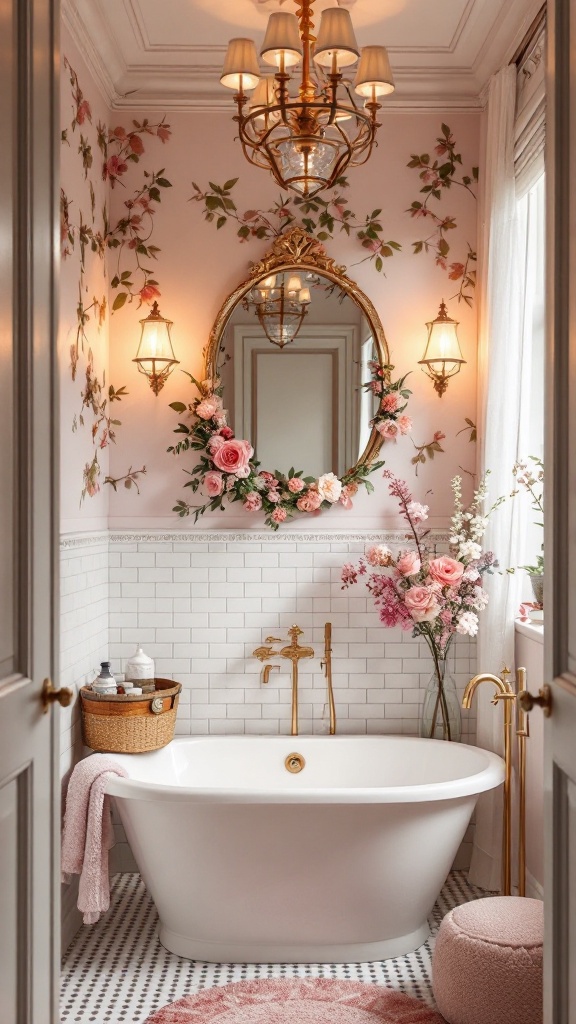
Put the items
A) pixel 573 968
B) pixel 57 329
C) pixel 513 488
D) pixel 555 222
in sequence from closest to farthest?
pixel 573 968 < pixel 555 222 < pixel 57 329 < pixel 513 488

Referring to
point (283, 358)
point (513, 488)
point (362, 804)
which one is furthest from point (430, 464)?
point (362, 804)

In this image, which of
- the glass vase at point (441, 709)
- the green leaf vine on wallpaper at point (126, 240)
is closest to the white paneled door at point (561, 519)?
the glass vase at point (441, 709)

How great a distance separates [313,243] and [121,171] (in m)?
0.84

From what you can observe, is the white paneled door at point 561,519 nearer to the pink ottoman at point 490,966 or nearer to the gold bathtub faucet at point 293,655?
the pink ottoman at point 490,966

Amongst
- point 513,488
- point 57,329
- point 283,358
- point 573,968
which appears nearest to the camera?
point 573,968

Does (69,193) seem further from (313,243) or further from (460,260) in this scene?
(460,260)

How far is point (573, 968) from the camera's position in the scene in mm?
1649

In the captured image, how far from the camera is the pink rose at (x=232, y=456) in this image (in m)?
3.84

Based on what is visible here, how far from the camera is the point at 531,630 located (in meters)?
3.45

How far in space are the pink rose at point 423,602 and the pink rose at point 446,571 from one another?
2.4 inches

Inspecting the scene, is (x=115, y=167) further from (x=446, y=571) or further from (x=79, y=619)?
(x=446, y=571)

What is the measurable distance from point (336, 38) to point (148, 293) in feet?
5.27

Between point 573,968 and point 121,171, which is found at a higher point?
point 121,171

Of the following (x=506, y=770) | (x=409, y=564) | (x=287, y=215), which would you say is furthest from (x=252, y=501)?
(x=506, y=770)
